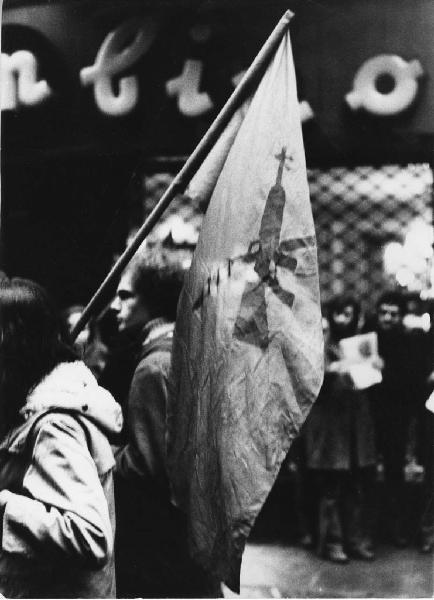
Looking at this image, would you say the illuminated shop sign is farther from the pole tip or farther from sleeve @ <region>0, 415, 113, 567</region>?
sleeve @ <region>0, 415, 113, 567</region>

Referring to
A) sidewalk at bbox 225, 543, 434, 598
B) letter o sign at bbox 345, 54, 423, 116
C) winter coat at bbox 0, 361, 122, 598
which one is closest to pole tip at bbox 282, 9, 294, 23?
letter o sign at bbox 345, 54, 423, 116

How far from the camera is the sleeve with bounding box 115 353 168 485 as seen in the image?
13.7 ft

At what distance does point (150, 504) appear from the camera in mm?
4277

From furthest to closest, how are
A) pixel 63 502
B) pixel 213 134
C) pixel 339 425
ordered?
pixel 339 425
pixel 213 134
pixel 63 502

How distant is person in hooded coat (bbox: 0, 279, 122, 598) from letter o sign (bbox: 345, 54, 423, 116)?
2.15 m

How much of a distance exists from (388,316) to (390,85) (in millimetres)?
1275

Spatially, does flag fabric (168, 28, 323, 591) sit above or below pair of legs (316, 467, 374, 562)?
above

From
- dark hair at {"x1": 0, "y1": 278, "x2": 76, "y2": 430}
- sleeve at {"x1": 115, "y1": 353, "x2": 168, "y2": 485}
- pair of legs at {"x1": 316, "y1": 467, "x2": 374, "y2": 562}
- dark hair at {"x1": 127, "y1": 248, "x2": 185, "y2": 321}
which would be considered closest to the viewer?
dark hair at {"x1": 0, "y1": 278, "x2": 76, "y2": 430}

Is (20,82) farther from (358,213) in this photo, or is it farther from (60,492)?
(60,492)

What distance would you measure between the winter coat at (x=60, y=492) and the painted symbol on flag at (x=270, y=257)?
75cm

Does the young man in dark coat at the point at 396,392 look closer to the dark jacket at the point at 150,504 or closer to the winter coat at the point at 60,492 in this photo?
the dark jacket at the point at 150,504

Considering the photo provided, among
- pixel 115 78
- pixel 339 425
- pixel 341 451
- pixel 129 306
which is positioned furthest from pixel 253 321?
pixel 115 78

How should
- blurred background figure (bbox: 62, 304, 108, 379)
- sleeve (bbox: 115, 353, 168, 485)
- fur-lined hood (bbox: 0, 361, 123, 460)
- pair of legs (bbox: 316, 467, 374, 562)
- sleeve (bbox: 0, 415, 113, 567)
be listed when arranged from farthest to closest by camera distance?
pair of legs (bbox: 316, 467, 374, 562), blurred background figure (bbox: 62, 304, 108, 379), sleeve (bbox: 115, 353, 168, 485), fur-lined hood (bbox: 0, 361, 123, 460), sleeve (bbox: 0, 415, 113, 567)

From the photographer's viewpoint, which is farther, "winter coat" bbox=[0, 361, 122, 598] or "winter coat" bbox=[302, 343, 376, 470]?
"winter coat" bbox=[302, 343, 376, 470]
